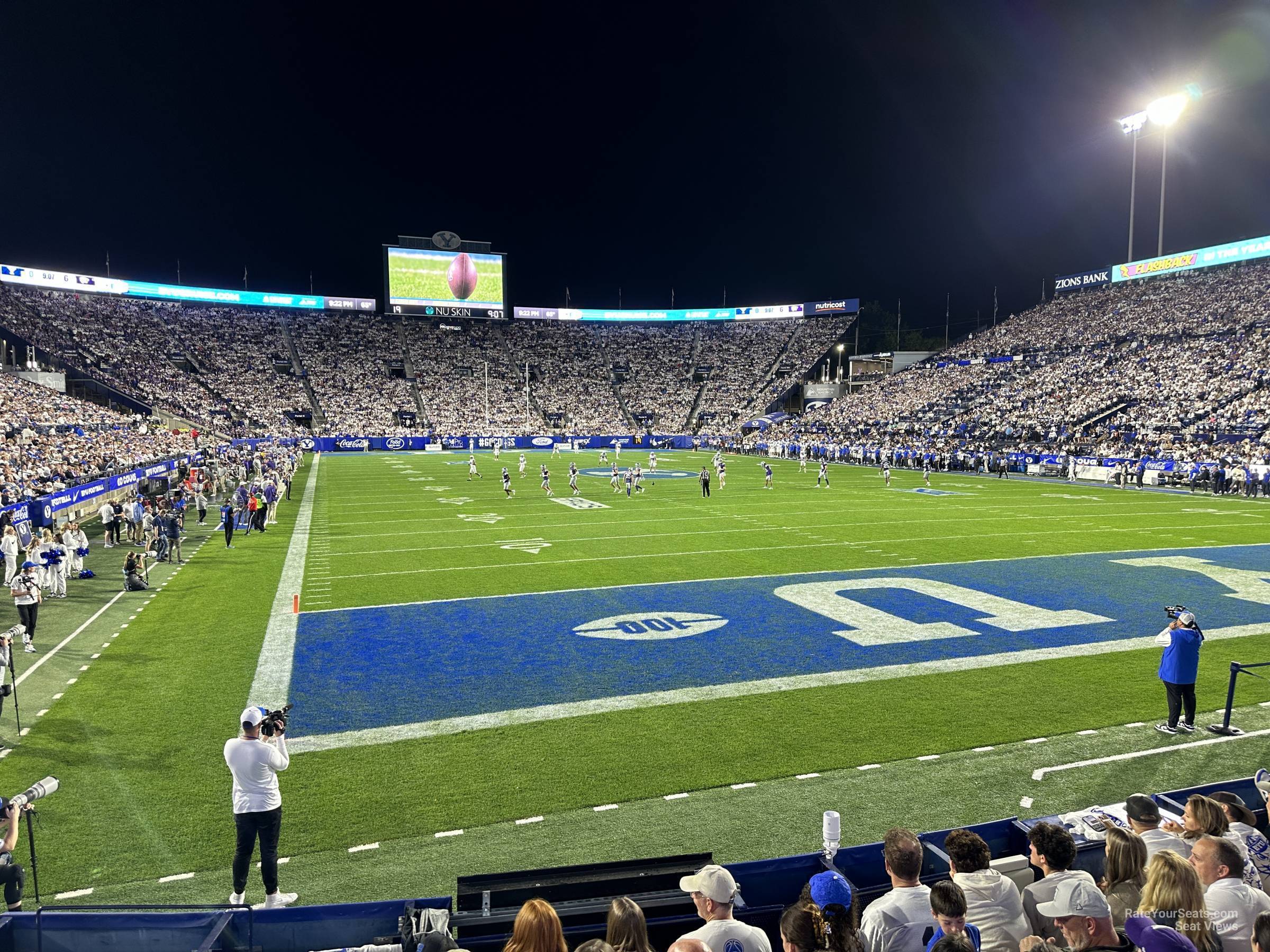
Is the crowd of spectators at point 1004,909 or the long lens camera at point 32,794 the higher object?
the crowd of spectators at point 1004,909

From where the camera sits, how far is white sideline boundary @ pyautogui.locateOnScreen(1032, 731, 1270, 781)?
7512 millimetres

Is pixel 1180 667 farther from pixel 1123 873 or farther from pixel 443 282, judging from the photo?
pixel 443 282

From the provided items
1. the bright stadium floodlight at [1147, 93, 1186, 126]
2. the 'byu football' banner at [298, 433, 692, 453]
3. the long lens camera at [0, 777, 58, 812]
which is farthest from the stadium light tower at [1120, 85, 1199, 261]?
the long lens camera at [0, 777, 58, 812]

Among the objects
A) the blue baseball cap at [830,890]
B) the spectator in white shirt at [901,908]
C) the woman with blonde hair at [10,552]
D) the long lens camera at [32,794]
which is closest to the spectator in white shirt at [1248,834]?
the spectator in white shirt at [901,908]

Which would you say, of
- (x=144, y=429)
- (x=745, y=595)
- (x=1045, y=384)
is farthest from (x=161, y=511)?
(x=1045, y=384)

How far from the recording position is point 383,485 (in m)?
36.2

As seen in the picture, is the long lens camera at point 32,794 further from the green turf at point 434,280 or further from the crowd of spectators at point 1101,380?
the green turf at point 434,280

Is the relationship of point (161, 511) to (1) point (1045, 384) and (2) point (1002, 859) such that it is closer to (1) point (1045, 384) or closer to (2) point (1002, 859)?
(2) point (1002, 859)

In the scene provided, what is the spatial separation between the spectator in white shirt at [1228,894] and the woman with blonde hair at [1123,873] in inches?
9.9

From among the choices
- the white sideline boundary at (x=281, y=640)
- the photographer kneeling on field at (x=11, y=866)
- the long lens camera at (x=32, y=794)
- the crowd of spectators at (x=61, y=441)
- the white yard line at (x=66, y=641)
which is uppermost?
the crowd of spectators at (x=61, y=441)

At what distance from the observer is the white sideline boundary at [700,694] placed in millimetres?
8406

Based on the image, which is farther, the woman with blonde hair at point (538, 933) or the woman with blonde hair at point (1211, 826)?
the woman with blonde hair at point (1211, 826)

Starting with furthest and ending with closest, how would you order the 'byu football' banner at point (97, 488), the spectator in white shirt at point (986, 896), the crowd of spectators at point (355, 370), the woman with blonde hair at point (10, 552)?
the crowd of spectators at point (355, 370) < the 'byu football' banner at point (97, 488) < the woman with blonde hair at point (10, 552) < the spectator in white shirt at point (986, 896)

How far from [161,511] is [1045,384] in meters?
51.4
